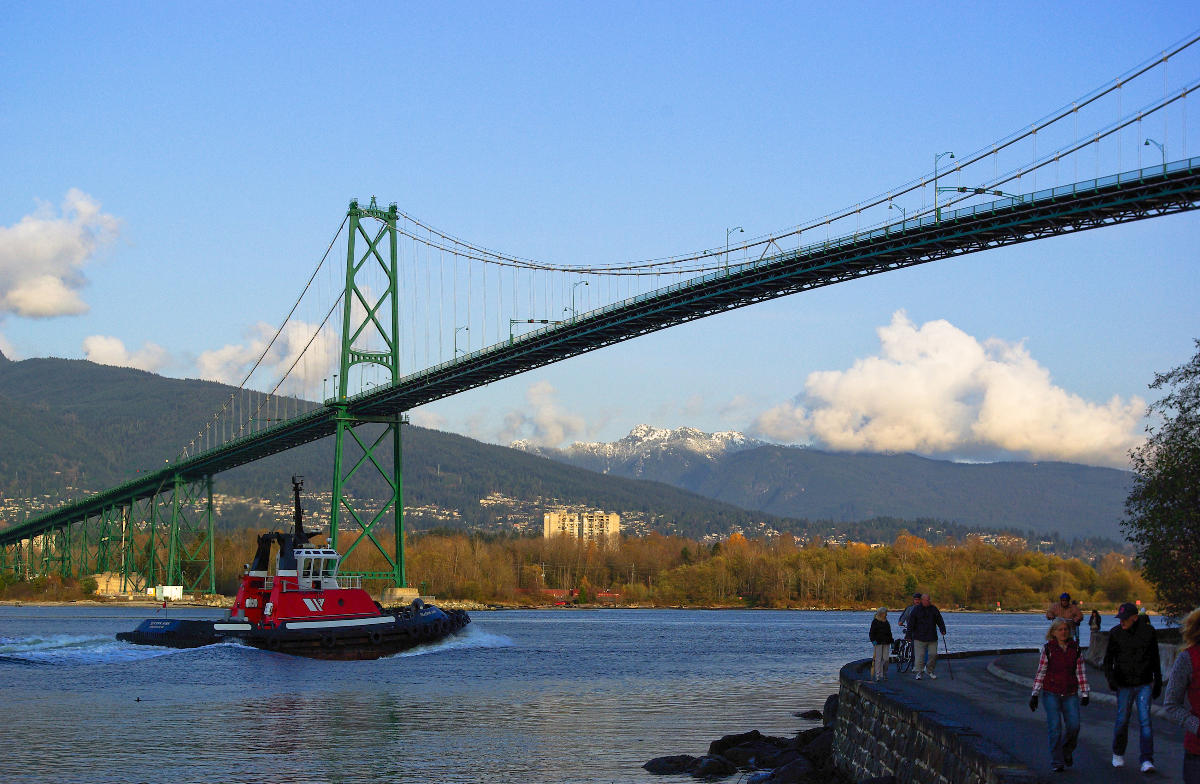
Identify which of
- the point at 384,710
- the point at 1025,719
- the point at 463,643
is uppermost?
the point at 1025,719

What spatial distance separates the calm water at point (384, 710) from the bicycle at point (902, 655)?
3138 mm

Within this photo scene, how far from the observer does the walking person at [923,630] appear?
21766 mm

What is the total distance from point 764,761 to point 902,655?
16.0 feet

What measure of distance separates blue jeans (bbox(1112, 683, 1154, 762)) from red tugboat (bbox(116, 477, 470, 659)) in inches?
1474

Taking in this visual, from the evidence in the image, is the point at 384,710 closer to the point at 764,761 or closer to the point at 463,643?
the point at 764,761

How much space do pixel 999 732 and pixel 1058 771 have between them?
111 inches

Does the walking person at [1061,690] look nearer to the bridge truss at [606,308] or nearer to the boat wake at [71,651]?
the bridge truss at [606,308]

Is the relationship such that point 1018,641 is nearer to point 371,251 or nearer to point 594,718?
point 371,251

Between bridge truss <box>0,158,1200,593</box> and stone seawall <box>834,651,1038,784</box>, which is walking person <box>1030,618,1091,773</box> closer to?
stone seawall <box>834,651,1038,784</box>

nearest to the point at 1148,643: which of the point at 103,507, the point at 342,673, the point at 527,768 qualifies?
the point at 527,768

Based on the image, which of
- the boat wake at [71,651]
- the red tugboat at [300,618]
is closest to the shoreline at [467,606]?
the red tugboat at [300,618]

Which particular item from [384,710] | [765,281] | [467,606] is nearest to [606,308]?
[765,281]

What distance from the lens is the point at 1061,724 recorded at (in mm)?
12773

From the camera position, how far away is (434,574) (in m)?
132
